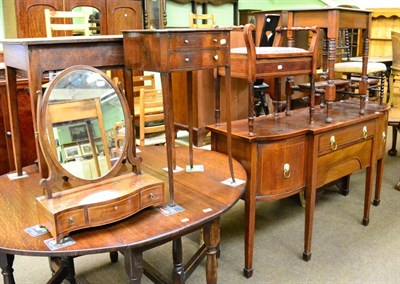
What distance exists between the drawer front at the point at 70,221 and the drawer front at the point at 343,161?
1330mm

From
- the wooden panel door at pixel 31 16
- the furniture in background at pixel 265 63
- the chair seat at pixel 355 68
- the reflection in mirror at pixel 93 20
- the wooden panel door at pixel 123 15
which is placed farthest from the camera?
the wooden panel door at pixel 123 15

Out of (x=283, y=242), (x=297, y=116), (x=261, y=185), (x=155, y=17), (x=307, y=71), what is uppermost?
(x=155, y=17)

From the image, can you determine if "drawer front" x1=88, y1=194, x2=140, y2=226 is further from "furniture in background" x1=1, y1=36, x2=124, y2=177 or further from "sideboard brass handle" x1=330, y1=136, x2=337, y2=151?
"sideboard brass handle" x1=330, y1=136, x2=337, y2=151

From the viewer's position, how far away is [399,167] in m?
3.80

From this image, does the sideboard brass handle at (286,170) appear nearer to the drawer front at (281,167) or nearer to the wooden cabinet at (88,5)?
the drawer front at (281,167)

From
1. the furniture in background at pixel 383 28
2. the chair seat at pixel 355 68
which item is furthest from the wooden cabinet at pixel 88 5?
the furniture in background at pixel 383 28

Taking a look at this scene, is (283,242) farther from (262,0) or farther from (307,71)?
(262,0)

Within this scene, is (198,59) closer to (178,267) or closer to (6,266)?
(178,267)

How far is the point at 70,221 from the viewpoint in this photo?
1269mm

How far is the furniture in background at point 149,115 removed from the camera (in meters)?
3.31

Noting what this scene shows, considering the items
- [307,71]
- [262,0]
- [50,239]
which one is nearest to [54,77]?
[50,239]

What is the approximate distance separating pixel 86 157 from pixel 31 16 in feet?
9.87

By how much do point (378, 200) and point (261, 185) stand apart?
4.55 ft

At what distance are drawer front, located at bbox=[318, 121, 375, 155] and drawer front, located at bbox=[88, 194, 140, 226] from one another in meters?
1.15
